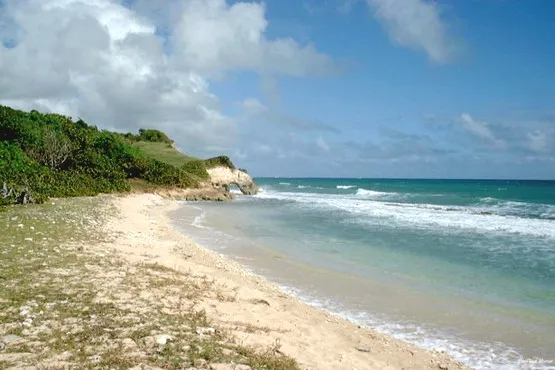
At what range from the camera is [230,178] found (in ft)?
196

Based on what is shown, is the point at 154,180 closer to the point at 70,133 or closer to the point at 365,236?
the point at 70,133

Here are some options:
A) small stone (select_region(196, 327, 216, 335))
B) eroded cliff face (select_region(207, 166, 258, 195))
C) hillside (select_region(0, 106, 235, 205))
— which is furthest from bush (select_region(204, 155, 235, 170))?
small stone (select_region(196, 327, 216, 335))

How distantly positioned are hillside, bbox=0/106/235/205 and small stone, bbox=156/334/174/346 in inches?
986

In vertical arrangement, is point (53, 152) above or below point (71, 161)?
above

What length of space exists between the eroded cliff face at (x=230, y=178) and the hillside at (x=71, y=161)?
170 cm

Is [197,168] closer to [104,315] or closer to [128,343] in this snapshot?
[104,315]

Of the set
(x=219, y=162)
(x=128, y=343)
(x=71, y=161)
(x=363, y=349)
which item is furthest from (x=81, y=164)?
(x=363, y=349)

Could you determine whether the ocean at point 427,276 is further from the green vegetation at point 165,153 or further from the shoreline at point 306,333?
the green vegetation at point 165,153

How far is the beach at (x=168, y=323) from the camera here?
5.70 meters

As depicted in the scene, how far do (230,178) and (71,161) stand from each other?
869 inches

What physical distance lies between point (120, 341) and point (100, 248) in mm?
6880

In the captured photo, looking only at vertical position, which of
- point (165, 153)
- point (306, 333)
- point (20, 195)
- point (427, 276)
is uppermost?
point (165, 153)

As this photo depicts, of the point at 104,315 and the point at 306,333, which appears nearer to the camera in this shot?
the point at 104,315

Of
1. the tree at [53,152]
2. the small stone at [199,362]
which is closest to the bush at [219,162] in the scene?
the tree at [53,152]
